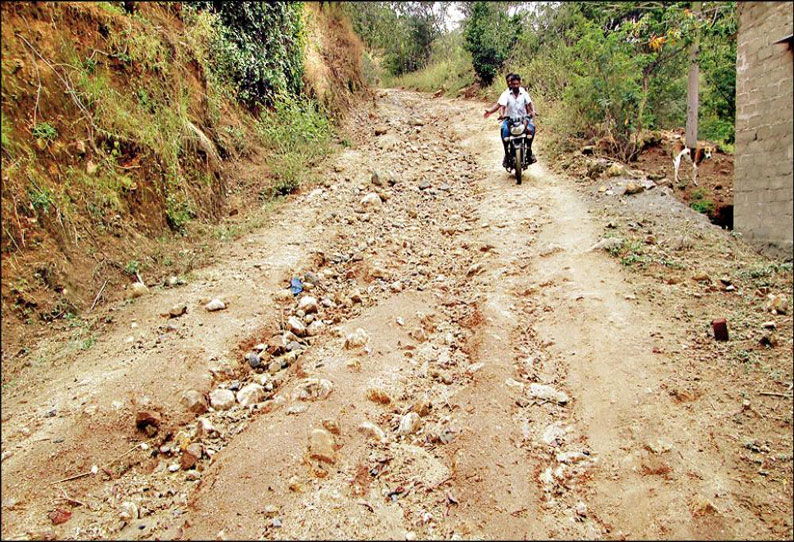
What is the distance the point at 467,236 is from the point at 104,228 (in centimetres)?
333

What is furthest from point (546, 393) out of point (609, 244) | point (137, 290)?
point (137, 290)

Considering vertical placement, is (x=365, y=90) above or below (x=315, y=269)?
above

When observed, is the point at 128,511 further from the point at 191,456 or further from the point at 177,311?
the point at 177,311

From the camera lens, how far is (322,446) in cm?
207

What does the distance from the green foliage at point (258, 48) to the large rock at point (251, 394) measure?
419 cm

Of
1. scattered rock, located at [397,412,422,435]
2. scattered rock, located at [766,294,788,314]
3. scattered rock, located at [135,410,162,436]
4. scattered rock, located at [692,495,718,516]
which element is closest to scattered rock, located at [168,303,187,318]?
scattered rock, located at [135,410,162,436]

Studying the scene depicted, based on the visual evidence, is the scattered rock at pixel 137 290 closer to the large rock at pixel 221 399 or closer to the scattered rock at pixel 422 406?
the large rock at pixel 221 399

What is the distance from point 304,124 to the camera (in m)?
6.18

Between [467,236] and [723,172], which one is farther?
[723,172]

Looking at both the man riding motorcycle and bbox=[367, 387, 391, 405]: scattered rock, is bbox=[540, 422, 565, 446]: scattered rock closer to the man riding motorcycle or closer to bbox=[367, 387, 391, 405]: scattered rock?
bbox=[367, 387, 391, 405]: scattered rock

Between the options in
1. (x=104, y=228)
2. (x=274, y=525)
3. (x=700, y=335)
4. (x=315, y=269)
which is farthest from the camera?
(x=315, y=269)

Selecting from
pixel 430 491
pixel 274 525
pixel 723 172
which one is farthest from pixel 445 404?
pixel 723 172

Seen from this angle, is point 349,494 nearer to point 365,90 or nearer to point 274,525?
point 274,525

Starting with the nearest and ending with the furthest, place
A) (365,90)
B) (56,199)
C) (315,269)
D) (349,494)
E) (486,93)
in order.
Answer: (349,494) < (56,199) < (315,269) < (365,90) < (486,93)
